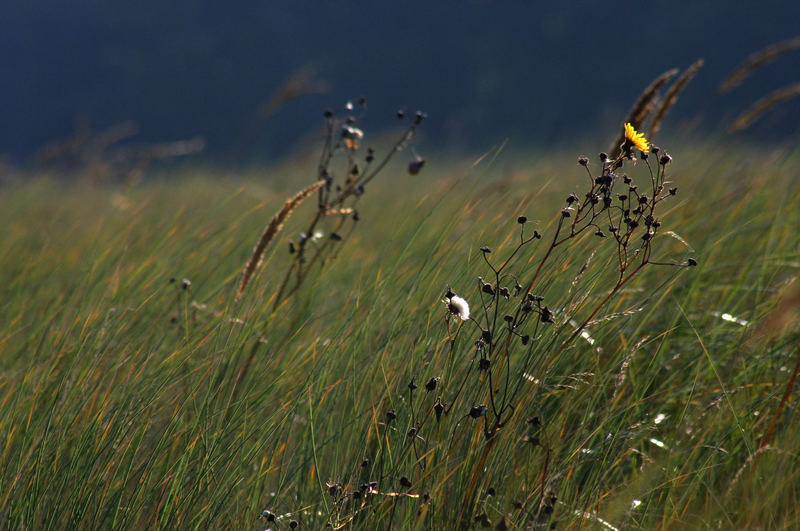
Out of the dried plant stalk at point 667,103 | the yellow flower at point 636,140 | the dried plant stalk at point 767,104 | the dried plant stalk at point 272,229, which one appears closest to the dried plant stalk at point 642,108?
the dried plant stalk at point 667,103

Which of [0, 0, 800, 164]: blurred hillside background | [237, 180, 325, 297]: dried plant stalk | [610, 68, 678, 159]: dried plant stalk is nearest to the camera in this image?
[237, 180, 325, 297]: dried plant stalk

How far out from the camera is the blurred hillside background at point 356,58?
24891 mm

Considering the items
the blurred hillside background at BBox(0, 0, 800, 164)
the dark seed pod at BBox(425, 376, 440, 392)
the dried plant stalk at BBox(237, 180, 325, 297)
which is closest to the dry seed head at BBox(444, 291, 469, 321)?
the dark seed pod at BBox(425, 376, 440, 392)

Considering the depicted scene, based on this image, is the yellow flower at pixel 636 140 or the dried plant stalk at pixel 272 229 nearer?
the yellow flower at pixel 636 140

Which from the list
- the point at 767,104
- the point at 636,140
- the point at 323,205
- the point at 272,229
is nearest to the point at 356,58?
the point at 767,104

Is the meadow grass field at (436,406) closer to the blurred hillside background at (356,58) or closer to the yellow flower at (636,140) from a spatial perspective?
the yellow flower at (636,140)

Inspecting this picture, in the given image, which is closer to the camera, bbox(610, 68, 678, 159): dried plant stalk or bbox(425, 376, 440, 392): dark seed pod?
bbox(425, 376, 440, 392): dark seed pod

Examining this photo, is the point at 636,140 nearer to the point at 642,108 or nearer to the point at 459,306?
the point at 459,306

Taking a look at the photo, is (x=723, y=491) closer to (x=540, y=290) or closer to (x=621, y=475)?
(x=621, y=475)

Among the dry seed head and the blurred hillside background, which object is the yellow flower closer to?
the dry seed head

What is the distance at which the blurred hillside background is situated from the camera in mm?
24891

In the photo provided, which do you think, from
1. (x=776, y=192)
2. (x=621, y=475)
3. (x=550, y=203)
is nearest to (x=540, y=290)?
(x=621, y=475)

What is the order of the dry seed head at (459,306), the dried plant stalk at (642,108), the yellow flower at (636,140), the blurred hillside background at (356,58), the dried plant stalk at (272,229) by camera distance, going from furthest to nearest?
1. the blurred hillside background at (356,58)
2. the dried plant stalk at (642,108)
3. the dried plant stalk at (272,229)
4. the yellow flower at (636,140)
5. the dry seed head at (459,306)

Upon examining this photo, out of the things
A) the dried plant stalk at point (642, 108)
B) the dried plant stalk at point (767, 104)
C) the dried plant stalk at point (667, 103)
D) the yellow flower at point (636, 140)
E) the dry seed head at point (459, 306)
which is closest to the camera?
the dry seed head at point (459, 306)
